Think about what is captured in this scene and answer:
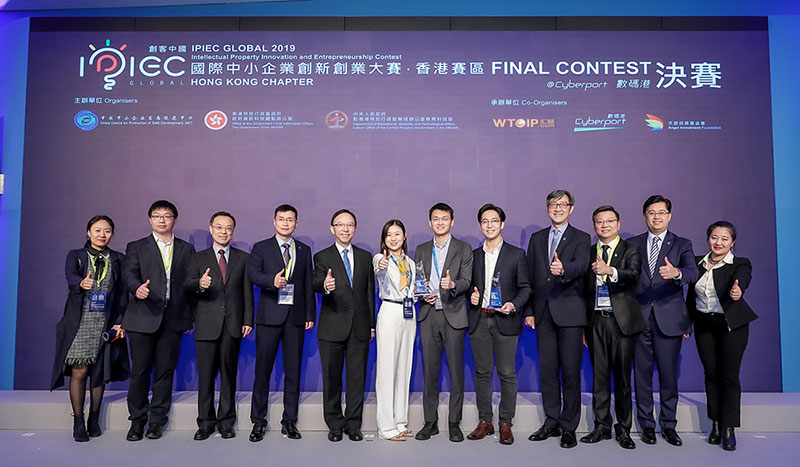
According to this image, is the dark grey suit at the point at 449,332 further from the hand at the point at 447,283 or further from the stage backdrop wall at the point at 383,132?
the stage backdrop wall at the point at 383,132

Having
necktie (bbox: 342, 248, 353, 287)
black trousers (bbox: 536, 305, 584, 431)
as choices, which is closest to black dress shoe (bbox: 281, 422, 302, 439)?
necktie (bbox: 342, 248, 353, 287)

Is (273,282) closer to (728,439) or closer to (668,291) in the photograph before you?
(668,291)

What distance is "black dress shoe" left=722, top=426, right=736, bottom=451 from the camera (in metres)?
3.60

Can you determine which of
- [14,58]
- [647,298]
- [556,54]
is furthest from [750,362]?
A: [14,58]

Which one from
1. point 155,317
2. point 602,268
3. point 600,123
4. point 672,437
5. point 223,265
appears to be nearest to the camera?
point 602,268

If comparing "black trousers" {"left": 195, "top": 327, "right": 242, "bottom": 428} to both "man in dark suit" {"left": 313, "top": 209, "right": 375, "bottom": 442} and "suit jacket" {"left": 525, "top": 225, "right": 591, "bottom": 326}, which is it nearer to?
"man in dark suit" {"left": 313, "top": 209, "right": 375, "bottom": 442}

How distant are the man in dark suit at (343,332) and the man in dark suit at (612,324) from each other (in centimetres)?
160

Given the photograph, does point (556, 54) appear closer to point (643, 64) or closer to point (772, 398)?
point (643, 64)

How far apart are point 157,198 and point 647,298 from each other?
4185 mm

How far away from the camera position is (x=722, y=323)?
11.9 ft

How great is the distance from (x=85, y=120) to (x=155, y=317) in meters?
2.31

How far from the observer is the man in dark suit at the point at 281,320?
376 centimetres

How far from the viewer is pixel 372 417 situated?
4062mm

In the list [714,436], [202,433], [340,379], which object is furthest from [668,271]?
[202,433]
